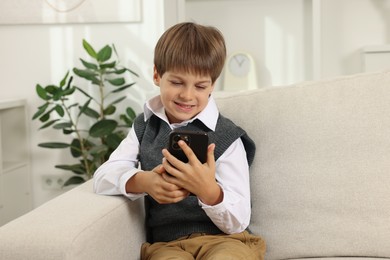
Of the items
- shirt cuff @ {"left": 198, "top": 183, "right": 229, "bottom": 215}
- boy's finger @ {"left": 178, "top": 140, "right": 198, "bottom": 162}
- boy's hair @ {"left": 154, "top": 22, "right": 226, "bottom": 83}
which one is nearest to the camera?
boy's finger @ {"left": 178, "top": 140, "right": 198, "bottom": 162}

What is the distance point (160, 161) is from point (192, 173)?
26cm

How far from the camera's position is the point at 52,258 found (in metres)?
1.22

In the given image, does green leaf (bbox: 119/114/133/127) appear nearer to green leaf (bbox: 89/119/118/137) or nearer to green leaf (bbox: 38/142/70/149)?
green leaf (bbox: 89/119/118/137)

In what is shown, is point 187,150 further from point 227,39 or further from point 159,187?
point 227,39

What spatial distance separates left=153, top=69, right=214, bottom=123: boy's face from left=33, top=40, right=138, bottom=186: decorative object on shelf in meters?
1.62

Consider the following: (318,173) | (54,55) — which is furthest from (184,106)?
(54,55)

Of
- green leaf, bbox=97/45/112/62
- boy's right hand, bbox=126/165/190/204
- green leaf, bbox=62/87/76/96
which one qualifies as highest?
green leaf, bbox=97/45/112/62

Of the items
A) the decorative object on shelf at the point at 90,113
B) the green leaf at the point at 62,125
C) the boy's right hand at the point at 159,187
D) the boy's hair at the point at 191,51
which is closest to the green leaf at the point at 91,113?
the decorative object on shelf at the point at 90,113

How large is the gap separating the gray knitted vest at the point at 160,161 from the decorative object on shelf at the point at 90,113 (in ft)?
4.97

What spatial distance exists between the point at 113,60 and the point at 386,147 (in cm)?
201

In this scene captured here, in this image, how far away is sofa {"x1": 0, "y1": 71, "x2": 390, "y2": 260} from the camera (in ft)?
5.33

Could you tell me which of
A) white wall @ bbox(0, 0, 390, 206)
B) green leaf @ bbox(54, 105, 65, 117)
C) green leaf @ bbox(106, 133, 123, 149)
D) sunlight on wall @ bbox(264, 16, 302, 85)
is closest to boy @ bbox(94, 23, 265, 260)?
green leaf @ bbox(106, 133, 123, 149)

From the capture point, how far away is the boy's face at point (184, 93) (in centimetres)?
158

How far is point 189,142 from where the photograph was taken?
137 cm
